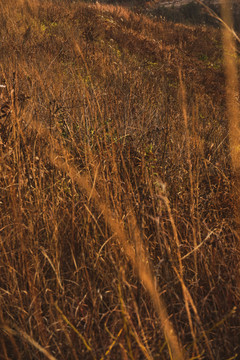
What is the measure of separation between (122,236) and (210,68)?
255 inches

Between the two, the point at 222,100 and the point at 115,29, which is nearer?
the point at 222,100

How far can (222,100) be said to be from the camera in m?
5.12

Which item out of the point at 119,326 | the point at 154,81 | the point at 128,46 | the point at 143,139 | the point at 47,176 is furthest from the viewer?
the point at 128,46

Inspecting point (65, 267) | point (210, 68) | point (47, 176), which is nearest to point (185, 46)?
point (210, 68)

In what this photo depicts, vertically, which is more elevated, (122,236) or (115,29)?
(115,29)

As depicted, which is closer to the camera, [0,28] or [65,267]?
[65,267]

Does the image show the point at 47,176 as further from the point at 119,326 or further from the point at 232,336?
the point at 232,336

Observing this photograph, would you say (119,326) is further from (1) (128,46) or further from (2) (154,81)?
(1) (128,46)

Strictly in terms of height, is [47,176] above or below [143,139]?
below

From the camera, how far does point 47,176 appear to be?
1.77m

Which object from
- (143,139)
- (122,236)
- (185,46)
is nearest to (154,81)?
(143,139)

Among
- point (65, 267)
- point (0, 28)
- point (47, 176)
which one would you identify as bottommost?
point (65, 267)

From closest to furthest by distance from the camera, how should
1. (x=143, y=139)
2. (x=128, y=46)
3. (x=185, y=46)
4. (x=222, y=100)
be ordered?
(x=143, y=139), (x=222, y=100), (x=128, y=46), (x=185, y=46)

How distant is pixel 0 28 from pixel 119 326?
183 inches
